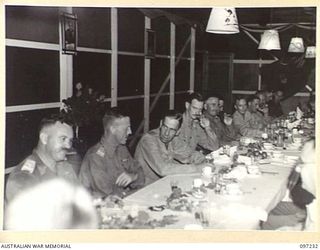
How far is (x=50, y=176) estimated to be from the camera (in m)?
0.91

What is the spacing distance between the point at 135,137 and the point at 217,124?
35 cm

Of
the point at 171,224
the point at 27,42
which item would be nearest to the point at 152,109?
the point at 27,42

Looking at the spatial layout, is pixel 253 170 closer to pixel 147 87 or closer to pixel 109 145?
pixel 109 145

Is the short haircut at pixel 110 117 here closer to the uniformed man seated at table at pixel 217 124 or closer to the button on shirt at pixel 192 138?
the button on shirt at pixel 192 138

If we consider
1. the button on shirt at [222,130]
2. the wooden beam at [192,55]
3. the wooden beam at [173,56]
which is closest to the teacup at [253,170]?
the button on shirt at [222,130]

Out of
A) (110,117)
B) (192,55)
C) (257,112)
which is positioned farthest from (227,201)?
(192,55)

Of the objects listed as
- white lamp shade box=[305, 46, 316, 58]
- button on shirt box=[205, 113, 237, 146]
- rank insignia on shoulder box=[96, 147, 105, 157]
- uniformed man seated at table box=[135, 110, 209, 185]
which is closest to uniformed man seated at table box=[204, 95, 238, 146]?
button on shirt box=[205, 113, 237, 146]

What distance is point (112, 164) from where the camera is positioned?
1.19 m

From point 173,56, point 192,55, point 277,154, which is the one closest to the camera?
point 277,154

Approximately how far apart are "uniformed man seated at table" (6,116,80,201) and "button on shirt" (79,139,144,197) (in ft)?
0.29

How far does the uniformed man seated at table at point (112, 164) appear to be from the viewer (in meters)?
1.11

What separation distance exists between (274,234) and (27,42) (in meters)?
0.74

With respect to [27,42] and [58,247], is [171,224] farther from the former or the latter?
[27,42]

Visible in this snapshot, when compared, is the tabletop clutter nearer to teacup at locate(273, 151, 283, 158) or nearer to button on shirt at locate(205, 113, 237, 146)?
teacup at locate(273, 151, 283, 158)
